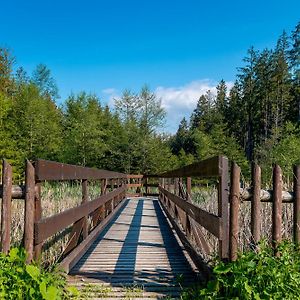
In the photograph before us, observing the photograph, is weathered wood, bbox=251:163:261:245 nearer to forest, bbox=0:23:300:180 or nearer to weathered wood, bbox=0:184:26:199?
weathered wood, bbox=0:184:26:199

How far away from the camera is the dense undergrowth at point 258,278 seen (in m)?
2.69

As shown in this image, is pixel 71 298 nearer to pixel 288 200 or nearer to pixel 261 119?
pixel 288 200

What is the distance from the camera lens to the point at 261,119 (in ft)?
174

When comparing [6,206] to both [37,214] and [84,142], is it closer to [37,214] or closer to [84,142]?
[37,214]

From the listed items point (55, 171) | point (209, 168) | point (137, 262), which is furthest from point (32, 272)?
point (137, 262)

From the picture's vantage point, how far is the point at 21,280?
273cm

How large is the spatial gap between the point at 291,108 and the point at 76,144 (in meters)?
29.7

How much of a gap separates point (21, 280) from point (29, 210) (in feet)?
1.86

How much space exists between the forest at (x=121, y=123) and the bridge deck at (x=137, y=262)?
1571cm

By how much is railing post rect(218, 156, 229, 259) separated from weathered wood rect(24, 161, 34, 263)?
4.71ft

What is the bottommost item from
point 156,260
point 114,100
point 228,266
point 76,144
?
point 156,260

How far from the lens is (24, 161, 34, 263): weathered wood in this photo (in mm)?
3084

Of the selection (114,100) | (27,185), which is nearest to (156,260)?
(27,185)

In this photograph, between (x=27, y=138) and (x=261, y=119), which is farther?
(x=261, y=119)
